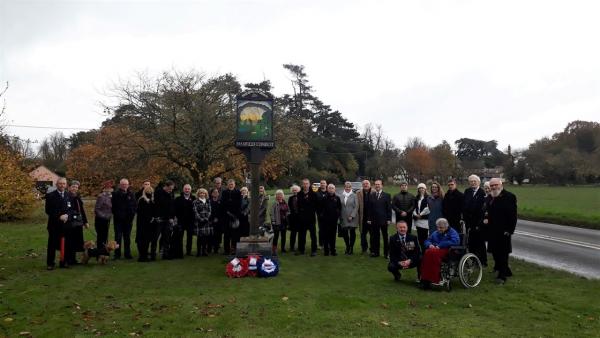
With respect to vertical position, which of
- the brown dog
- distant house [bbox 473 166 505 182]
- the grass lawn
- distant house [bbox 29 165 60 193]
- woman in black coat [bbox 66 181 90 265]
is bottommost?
the grass lawn

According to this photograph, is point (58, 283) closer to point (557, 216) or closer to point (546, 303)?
point (546, 303)

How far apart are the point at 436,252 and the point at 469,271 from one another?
79 centimetres

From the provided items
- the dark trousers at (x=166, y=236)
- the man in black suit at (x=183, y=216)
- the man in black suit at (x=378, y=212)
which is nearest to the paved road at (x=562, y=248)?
the man in black suit at (x=378, y=212)

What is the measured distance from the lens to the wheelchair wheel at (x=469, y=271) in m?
8.43

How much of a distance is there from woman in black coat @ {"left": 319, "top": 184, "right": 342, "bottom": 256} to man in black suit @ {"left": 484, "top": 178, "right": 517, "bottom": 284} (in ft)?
13.1

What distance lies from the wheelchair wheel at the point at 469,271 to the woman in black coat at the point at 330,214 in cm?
408

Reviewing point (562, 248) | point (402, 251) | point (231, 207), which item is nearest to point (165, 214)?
point (231, 207)

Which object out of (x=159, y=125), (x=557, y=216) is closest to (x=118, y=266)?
(x=159, y=125)

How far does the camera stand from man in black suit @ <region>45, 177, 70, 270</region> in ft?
33.5

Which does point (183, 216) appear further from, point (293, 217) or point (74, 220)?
point (293, 217)

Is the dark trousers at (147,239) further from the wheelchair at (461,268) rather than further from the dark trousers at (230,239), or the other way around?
the wheelchair at (461,268)

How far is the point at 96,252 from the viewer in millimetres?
10742

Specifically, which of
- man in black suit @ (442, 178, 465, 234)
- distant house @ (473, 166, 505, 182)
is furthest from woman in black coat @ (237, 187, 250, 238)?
distant house @ (473, 166, 505, 182)

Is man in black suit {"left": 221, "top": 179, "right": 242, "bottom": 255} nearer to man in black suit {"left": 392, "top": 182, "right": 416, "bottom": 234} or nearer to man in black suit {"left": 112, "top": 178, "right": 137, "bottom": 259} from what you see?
man in black suit {"left": 112, "top": 178, "right": 137, "bottom": 259}
